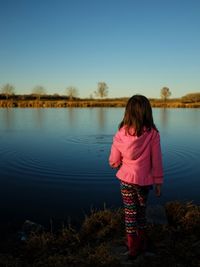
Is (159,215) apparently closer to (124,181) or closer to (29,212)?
(124,181)

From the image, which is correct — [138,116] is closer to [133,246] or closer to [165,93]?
[133,246]

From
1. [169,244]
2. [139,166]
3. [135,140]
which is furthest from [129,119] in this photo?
[169,244]

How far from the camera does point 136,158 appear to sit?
175 inches

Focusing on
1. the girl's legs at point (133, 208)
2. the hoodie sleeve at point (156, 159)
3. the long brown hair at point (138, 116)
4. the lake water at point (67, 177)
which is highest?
the long brown hair at point (138, 116)

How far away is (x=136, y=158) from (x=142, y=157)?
8 cm

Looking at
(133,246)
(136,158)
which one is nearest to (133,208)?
(133,246)

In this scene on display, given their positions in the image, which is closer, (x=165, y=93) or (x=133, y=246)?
(x=133, y=246)

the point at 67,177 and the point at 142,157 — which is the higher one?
the point at 142,157

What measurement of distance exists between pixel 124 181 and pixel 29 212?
11.7 ft

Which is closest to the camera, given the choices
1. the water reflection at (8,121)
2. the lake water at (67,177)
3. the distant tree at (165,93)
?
the lake water at (67,177)

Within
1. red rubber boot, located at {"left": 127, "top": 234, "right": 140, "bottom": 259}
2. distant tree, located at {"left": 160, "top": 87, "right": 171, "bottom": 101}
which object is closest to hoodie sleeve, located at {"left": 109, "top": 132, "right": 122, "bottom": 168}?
red rubber boot, located at {"left": 127, "top": 234, "right": 140, "bottom": 259}

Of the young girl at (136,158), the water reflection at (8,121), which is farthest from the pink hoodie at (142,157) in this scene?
the water reflection at (8,121)

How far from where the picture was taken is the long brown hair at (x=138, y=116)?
4.34m

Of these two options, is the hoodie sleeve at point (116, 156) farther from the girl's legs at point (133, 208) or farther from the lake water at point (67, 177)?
the lake water at point (67, 177)
